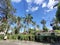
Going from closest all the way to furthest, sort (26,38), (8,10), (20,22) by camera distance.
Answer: (26,38) → (8,10) → (20,22)

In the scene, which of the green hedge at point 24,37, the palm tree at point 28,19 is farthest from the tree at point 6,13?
the palm tree at point 28,19

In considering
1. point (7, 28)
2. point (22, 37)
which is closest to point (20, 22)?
point (7, 28)

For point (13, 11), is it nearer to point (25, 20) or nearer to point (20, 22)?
point (20, 22)

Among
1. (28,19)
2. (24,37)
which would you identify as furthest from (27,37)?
(28,19)

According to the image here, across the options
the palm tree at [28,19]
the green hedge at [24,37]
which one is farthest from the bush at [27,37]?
the palm tree at [28,19]

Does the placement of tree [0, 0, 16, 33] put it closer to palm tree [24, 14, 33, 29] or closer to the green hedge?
the green hedge

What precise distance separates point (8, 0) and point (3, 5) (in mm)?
2032

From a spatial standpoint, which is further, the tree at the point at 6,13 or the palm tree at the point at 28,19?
the palm tree at the point at 28,19

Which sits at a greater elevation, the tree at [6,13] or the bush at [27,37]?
→ the tree at [6,13]

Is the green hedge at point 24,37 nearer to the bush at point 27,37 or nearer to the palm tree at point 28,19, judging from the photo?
the bush at point 27,37

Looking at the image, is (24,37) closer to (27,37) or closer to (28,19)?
(27,37)

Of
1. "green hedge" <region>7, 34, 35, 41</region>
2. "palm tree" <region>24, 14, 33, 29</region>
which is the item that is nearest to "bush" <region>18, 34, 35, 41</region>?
"green hedge" <region>7, 34, 35, 41</region>

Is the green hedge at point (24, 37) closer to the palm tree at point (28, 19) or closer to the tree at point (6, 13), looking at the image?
the tree at point (6, 13)

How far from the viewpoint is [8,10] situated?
1726 inches
